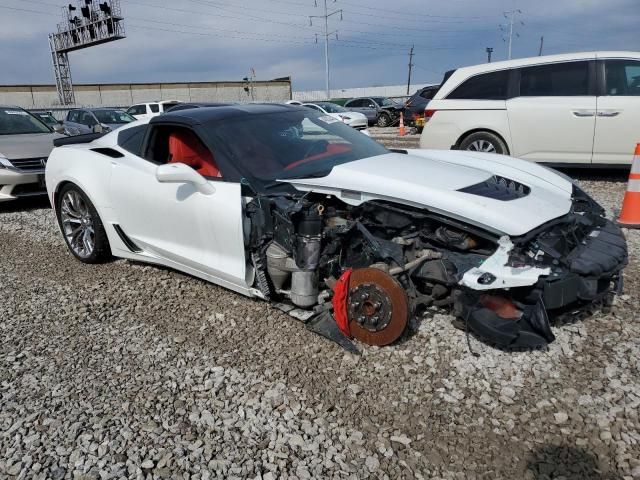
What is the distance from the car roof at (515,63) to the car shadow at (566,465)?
6.29 metres

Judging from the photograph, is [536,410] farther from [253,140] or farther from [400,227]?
[253,140]

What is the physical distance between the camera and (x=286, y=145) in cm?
353

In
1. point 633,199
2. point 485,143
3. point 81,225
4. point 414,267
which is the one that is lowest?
point 633,199

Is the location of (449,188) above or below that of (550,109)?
below

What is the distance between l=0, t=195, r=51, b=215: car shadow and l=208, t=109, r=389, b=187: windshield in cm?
528

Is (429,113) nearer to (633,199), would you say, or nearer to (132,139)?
(633,199)

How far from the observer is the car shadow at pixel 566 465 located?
194 centimetres

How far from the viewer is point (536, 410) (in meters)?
2.33

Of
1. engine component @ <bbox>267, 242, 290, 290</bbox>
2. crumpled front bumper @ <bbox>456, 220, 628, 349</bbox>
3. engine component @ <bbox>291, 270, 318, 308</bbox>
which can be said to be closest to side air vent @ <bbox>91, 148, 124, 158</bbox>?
engine component @ <bbox>267, 242, 290, 290</bbox>

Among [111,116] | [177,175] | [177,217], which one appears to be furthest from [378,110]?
[177,175]

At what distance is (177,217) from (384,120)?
21411mm

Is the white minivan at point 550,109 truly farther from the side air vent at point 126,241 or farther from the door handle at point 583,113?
the side air vent at point 126,241

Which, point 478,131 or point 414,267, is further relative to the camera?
point 478,131

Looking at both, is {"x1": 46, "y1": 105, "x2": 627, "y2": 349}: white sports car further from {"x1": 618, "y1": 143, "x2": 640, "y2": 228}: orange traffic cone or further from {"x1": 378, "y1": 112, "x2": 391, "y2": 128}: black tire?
{"x1": 378, "y1": 112, "x2": 391, "y2": 128}: black tire
